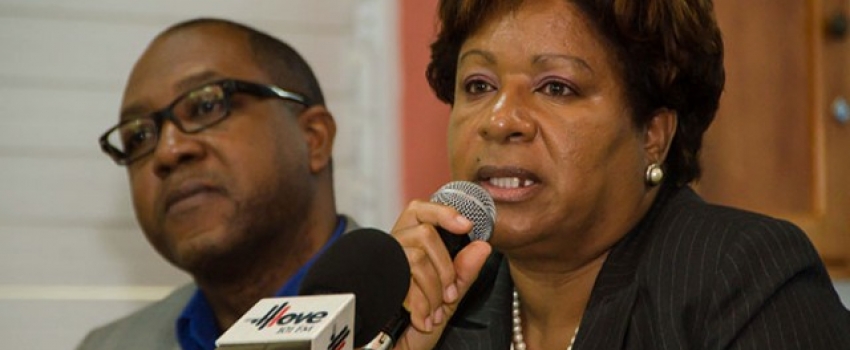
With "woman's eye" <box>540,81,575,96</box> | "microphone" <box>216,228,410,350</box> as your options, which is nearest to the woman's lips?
"woman's eye" <box>540,81,575,96</box>

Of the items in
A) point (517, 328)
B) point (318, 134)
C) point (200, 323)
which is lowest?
point (200, 323)

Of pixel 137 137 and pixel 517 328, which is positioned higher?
pixel 137 137

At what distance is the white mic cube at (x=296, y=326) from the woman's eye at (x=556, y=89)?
858 mm

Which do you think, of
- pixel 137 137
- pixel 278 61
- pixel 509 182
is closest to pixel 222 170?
pixel 137 137

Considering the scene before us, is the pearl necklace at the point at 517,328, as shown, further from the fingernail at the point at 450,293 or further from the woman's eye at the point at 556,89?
the fingernail at the point at 450,293

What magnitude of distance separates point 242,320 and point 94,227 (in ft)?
9.17

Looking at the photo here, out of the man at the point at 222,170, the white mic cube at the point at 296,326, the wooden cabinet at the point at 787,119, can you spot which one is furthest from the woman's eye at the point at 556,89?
the wooden cabinet at the point at 787,119

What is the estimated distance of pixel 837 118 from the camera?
13.4 feet

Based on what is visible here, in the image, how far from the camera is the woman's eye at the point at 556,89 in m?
2.19

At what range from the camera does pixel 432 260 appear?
1.73 m

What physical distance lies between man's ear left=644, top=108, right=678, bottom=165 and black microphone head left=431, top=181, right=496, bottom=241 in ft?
1.62

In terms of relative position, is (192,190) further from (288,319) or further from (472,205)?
(288,319)

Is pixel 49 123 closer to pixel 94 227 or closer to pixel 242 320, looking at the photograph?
pixel 94 227

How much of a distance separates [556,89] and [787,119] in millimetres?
2093
